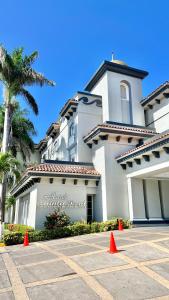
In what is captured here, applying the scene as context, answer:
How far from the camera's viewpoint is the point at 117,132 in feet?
58.5

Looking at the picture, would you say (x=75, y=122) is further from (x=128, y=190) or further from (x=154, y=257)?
(x=154, y=257)

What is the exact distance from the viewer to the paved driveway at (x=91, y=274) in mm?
5344

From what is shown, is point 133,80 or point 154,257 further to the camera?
point 133,80

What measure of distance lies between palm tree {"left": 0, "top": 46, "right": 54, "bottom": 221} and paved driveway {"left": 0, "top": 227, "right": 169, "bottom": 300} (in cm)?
1186

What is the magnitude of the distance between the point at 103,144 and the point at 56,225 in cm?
675

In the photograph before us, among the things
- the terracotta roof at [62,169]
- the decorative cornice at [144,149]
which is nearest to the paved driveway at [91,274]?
the decorative cornice at [144,149]

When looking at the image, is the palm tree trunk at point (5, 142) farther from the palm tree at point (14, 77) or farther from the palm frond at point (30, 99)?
the palm frond at point (30, 99)

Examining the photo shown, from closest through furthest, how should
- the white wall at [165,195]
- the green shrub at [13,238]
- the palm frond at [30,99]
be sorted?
the green shrub at [13,238]
the white wall at [165,195]
the palm frond at [30,99]

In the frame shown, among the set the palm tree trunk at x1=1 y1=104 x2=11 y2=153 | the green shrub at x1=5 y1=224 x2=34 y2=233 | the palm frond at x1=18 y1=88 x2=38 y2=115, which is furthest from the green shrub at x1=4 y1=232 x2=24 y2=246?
the palm frond at x1=18 y1=88 x2=38 y2=115

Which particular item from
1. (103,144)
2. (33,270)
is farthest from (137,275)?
(103,144)

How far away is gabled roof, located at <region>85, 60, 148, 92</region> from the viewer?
73.4 ft

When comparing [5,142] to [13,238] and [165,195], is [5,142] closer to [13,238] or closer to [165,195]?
[13,238]

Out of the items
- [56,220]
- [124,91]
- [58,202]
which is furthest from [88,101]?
[56,220]

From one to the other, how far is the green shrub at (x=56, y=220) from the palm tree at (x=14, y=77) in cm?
647
